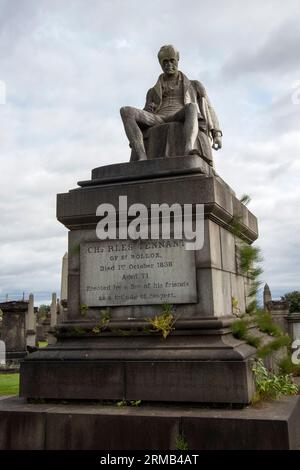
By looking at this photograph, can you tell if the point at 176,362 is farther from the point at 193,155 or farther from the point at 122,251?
the point at 193,155

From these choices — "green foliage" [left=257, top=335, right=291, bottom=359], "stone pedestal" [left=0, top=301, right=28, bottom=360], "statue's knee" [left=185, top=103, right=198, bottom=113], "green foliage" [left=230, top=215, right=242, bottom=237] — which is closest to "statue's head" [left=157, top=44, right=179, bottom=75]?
"statue's knee" [left=185, top=103, right=198, bottom=113]

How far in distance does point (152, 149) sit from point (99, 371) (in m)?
3.19

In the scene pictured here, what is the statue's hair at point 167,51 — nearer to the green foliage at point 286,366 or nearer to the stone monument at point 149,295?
the stone monument at point 149,295

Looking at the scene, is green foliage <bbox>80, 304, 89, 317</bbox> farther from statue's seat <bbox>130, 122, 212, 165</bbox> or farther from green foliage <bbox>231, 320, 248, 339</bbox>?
statue's seat <bbox>130, 122, 212, 165</bbox>

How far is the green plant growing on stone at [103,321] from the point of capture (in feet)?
18.8

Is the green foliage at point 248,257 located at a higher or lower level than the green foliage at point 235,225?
lower

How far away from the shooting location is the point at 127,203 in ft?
19.4

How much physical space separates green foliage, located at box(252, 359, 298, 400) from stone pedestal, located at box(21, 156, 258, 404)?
264mm

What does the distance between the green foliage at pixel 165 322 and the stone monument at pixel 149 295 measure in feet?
0.13

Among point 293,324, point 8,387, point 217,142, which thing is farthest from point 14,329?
point 217,142

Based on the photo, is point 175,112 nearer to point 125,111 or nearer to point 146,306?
point 125,111

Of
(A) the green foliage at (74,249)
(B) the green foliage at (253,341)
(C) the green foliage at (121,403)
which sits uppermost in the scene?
(A) the green foliage at (74,249)

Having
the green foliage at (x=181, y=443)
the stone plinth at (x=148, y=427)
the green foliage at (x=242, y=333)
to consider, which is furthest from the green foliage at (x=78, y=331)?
the green foliage at (x=181, y=443)
